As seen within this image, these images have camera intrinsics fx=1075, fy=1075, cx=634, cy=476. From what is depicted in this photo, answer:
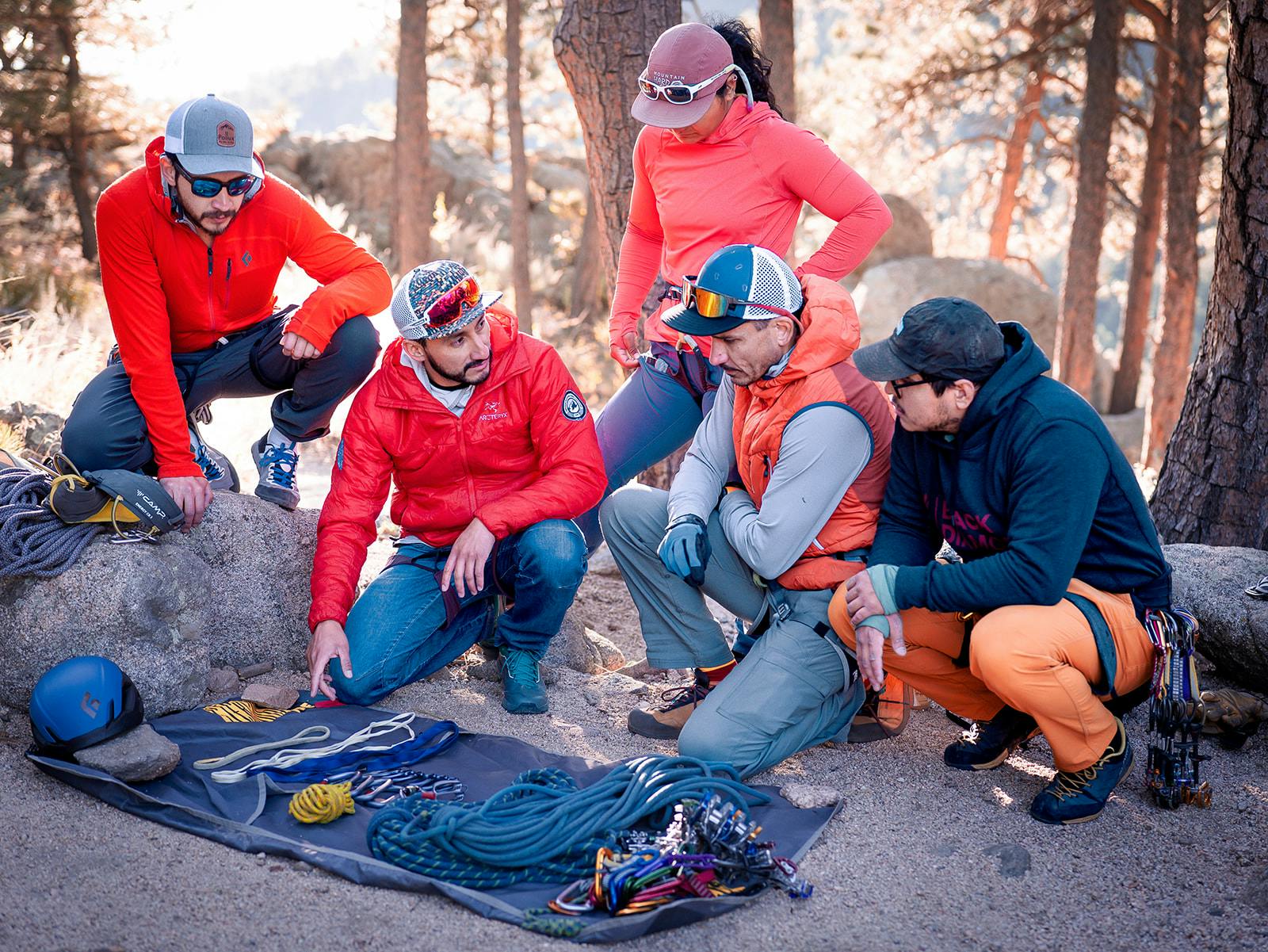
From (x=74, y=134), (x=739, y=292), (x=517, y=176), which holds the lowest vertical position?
(x=739, y=292)

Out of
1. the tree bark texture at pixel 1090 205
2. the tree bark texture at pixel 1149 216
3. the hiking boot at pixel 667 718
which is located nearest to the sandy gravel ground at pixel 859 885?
the hiking boot at pixel 667 718

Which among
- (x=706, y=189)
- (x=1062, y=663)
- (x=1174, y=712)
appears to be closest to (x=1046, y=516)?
(x=1062, y=663)

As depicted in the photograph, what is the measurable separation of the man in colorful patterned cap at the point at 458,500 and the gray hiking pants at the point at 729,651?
0.22m

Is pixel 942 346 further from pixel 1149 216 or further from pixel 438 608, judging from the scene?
pixel 1149 216

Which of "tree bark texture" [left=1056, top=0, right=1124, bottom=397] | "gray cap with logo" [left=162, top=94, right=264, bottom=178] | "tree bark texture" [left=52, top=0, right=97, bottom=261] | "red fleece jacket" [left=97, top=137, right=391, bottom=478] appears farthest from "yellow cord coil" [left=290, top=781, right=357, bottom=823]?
"tree bark texture" [left=52, top=0, right=97, bottom=261]

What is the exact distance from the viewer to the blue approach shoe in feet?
12.5

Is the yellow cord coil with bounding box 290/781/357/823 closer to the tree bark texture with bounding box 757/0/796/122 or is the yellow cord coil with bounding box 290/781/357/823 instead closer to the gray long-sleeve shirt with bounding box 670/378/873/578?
the gray long-sleeve shirt with bounding box 670/378/873/578

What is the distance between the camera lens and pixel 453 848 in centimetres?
270

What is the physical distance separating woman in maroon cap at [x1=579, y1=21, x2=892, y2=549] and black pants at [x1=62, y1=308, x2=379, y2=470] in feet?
3.34

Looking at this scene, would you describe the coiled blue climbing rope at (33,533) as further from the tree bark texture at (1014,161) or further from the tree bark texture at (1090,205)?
the tree bark texture at (1014,161)

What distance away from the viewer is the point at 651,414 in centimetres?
421

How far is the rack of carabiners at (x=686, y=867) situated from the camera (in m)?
2.49

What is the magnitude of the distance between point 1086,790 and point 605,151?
3915mm

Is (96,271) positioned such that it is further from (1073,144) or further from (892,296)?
(1073,144)
